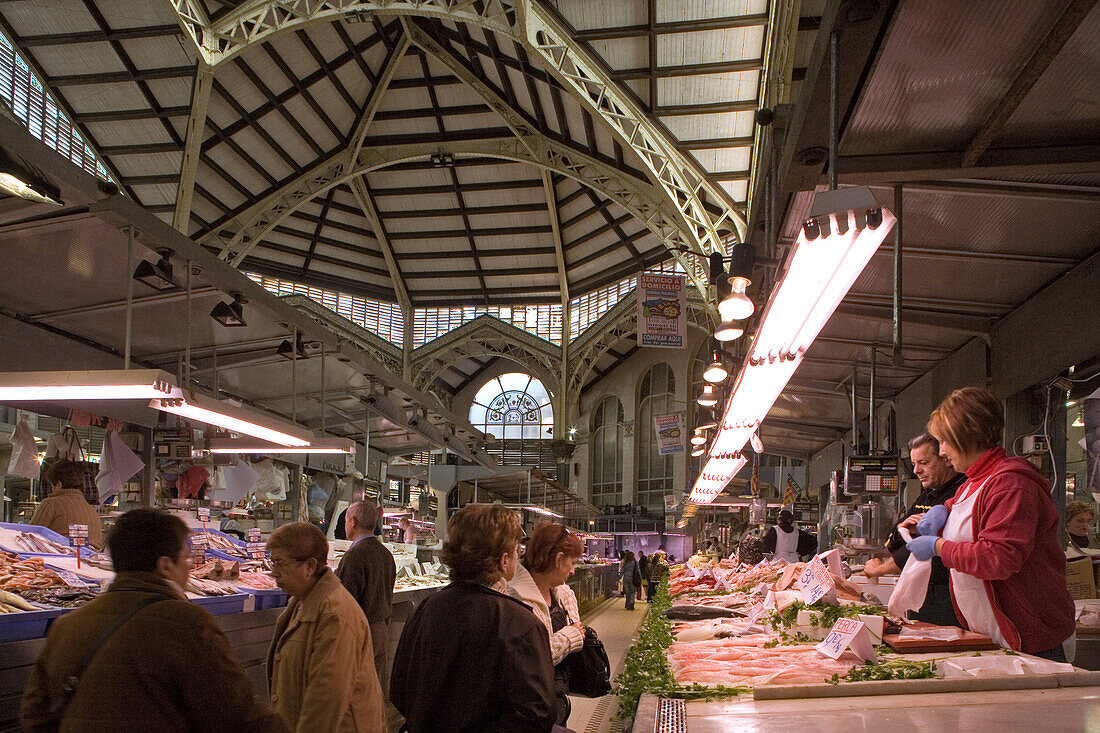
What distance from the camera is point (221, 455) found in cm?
910

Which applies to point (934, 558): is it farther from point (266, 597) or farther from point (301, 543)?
point (266, 597)

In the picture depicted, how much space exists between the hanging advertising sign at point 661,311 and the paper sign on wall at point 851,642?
1032 cm

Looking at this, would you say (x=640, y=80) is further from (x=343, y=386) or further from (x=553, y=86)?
(x=343, y=386)

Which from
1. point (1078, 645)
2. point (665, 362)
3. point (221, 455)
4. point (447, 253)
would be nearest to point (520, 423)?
point (665, 362)

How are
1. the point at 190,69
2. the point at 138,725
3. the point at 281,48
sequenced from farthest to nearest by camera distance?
the point at 281,48
the point at 190,69
the point at 138,725

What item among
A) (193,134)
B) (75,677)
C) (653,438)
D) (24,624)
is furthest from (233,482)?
(653,438)

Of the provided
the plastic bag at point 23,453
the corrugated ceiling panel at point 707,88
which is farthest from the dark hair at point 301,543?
the corrugated ceiling panel at point 707,88

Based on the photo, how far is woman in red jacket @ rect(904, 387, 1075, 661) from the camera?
2.50 meters

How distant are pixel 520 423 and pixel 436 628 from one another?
32.2 m

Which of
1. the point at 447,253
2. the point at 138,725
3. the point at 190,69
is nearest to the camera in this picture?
the point at 138,725

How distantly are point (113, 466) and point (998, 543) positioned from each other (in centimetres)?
692

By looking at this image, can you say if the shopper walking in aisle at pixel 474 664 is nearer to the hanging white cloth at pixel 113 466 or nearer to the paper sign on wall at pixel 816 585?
the paper sign on wall at pixel 816 585

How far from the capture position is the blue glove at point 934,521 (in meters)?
2.88

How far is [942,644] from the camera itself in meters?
2.72
